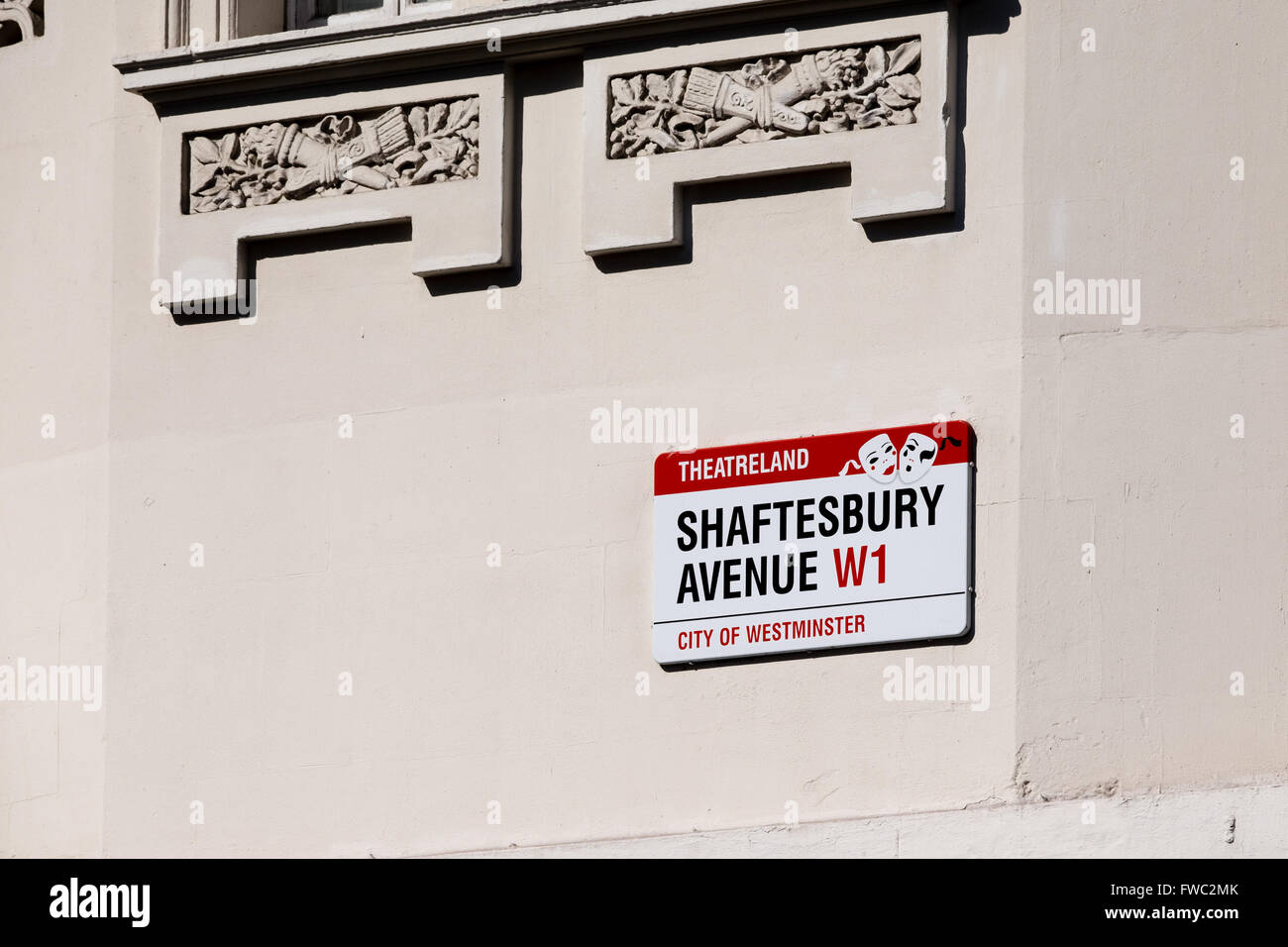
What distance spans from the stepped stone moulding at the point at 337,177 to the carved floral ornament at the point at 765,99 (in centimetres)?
53

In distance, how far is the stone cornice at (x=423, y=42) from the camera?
10.7m

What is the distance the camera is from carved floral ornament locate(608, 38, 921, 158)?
10.5 meters

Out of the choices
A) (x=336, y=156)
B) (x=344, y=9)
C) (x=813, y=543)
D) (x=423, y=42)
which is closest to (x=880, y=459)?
(x=813, y=543)

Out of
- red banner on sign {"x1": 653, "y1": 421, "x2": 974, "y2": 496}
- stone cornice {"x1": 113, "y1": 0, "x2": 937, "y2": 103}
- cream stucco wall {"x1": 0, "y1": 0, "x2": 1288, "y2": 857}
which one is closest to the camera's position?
cream stucco wall {"x1": 0, "y1": 0, "x2": 1288, "y2": 857}

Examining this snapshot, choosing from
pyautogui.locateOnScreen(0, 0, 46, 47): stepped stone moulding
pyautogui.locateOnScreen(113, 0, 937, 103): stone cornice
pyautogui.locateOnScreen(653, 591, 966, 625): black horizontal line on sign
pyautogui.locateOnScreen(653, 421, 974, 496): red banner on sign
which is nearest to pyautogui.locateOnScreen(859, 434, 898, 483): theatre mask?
pyautogui.locateOnScreen(653, 421, 974, 496): red banner on sign

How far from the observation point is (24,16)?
12070mm

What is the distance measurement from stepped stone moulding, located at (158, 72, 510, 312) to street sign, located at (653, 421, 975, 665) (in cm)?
120

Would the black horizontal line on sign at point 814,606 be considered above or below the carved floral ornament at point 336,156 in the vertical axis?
below

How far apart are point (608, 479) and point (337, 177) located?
157cm

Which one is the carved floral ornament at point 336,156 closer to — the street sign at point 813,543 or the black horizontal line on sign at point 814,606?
the street sign at point 813,543

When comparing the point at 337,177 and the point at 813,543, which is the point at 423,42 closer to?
the point at 337,177

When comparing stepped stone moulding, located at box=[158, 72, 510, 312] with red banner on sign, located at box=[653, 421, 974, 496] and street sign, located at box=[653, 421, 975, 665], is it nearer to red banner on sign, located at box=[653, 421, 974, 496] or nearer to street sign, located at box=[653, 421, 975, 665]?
red banner on sign, located at box=[653, 421, 974, 496]

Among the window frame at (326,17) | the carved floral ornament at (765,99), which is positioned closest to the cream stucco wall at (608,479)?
the carved floral ornament at (765,99)
